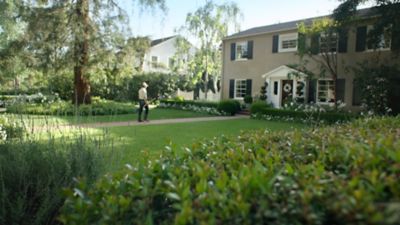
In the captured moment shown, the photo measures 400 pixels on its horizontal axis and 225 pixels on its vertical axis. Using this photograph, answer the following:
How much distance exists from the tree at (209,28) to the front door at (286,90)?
9022 millimetres

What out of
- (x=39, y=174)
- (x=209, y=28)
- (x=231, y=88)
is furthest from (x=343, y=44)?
(x=39, y=174)

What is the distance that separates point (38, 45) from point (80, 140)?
15.2 m

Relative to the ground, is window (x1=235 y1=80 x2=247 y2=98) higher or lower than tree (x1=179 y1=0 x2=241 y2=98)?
lower

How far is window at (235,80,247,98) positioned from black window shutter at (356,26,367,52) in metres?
7.69

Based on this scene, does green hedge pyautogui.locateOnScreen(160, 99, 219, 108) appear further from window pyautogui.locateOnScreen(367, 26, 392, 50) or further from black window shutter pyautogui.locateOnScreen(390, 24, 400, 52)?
black window shutter pyautogui.locateOnScreen(390, 24, 400, 52)

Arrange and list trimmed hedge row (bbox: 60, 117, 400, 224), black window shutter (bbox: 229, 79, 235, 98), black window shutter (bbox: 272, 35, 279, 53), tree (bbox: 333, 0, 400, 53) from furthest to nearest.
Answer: black window shutter (bbox: 229, 79, 235, 98), black window shutter (bbox: 272, 35, 279, 53), tree (bbox: 333, 0, 400, 53), trimmed hedge row (bbox: 60, 117, 400, 224)

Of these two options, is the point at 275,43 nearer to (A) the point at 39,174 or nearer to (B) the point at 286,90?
(B) the point at 286,90

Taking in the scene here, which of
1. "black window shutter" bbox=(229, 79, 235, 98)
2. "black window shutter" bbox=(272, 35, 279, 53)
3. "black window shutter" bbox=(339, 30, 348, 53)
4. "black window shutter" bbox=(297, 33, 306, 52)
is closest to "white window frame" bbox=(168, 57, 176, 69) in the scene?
"black window shutter" bbox=(229, 79, 235, 98)

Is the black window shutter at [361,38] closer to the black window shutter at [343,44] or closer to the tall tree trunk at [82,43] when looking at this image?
the black window shutter at [343,44]

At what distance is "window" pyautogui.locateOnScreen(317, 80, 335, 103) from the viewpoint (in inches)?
685

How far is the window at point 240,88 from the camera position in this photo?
72.1ft

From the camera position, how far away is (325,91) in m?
17.7

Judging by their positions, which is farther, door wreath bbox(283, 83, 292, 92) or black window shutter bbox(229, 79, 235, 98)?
black window shutter bbox(229, 79, 235, 98)

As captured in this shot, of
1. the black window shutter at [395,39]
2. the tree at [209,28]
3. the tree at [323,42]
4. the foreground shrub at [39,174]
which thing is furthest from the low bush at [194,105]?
the foreground shrub at [39,174]
